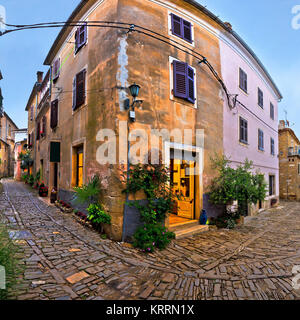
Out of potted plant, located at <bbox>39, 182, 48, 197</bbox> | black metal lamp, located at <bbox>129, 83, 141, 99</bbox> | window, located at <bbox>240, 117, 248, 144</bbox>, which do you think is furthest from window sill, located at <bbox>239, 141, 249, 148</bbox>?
potted plant, located at <bbox>39, 182, 48, 197</bbox>

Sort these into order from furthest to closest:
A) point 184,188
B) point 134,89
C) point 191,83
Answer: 1. point 184,188
2. point 191,83
3. point 134,89

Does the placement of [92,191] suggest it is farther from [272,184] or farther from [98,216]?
[272,184]

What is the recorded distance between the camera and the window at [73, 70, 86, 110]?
6.76 m

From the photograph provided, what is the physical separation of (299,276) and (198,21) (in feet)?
29.6

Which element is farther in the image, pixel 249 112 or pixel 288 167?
pixel 288 167

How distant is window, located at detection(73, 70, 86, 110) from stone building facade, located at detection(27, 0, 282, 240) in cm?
4

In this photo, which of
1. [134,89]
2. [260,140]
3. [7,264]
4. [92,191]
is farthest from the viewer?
[260,140]

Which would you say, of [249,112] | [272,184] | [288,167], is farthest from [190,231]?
[288,167]

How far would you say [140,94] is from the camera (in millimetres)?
5477

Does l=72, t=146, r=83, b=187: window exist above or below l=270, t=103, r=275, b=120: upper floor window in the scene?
below

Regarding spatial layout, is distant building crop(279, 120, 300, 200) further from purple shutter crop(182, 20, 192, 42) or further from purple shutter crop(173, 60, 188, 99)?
purple shutter crop(173, 60, 188, 99)

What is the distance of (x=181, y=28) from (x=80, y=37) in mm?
4145

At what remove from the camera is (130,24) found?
5316 mm
